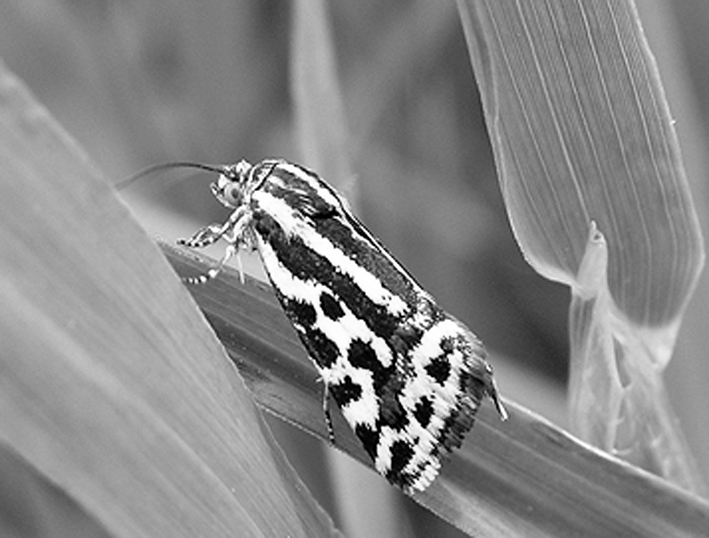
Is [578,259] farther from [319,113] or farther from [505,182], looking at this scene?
[319,113]

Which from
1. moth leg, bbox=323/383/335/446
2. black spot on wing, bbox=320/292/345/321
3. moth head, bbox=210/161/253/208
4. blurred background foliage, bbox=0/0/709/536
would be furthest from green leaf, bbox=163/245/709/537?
blurred background foliage, bbox=0/0/709/536

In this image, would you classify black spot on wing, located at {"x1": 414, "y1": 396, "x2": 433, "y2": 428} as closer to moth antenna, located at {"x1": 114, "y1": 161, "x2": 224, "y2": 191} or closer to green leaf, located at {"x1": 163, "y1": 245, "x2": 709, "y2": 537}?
green leaf, located at {"x1": 163, "y1": 245, "x2": 709, "y2": 537}

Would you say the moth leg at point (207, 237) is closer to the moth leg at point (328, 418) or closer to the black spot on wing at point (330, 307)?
the black spot on wing at point (330, 307)

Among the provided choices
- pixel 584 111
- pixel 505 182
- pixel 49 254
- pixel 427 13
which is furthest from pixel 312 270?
pixel 427 13

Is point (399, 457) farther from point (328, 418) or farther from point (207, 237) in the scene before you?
point (207, 237)

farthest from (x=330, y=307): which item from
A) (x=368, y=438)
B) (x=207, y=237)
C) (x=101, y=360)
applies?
(x=101, y=360)

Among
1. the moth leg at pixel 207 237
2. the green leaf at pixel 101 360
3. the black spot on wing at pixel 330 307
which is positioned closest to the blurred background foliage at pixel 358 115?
the moth leg at pixel 207 237
